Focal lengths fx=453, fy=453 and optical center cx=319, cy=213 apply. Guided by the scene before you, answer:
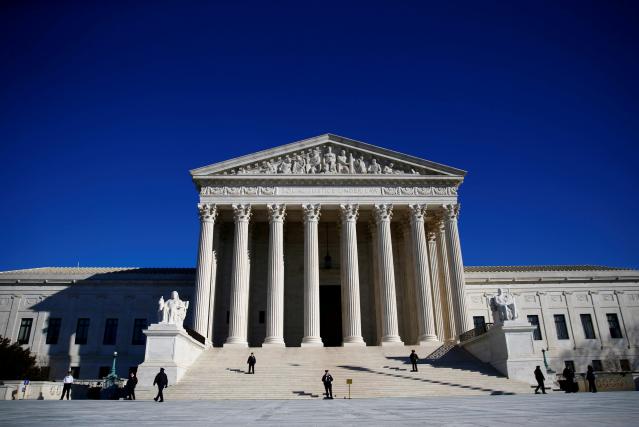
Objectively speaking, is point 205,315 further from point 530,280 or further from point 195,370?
point 530,280

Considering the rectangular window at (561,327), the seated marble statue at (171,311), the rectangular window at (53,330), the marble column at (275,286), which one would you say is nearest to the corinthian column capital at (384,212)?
the marble column at (275,286)

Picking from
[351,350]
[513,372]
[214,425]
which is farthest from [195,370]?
[214,425]

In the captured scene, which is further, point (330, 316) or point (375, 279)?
point (330, 316)

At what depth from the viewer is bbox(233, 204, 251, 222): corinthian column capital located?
36.7 metres

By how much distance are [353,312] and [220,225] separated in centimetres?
1415

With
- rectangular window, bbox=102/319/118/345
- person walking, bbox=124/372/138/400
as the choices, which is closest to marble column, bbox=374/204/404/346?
person walking, bbox=124/372/138/400

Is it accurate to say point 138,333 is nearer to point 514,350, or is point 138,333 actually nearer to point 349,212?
point 349,212

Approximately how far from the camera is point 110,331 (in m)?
42.5

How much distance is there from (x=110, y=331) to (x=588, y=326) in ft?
152

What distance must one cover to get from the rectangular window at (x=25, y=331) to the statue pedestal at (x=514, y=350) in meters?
40.1

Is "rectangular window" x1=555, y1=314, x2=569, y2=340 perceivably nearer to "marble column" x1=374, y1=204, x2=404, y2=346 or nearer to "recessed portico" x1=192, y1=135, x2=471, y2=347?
"recessed portico" x1=192, y1=135, x2=471, y2=347

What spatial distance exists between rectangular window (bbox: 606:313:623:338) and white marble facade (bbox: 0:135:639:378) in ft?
0.67

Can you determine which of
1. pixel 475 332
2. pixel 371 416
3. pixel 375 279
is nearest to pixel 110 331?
pixel 375 279

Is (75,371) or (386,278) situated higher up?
(386,278)
